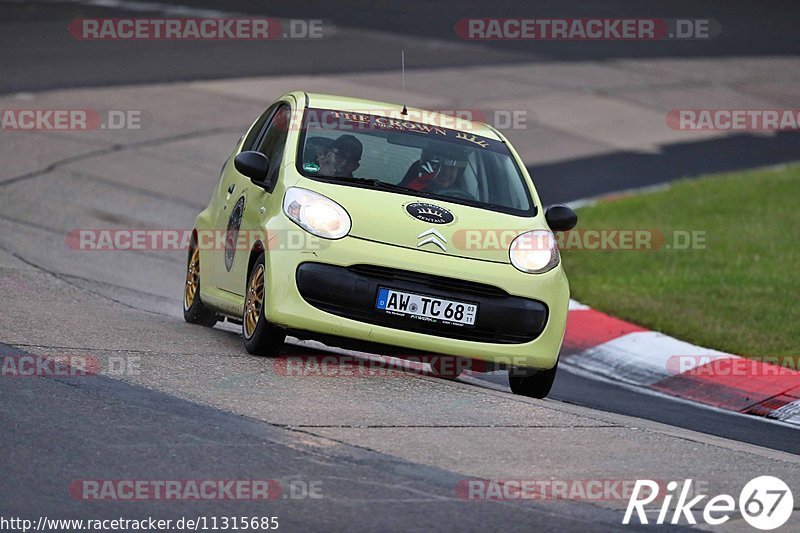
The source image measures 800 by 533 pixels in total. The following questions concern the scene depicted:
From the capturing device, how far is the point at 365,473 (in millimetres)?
6203

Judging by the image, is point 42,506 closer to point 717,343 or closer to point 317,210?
point 317,210

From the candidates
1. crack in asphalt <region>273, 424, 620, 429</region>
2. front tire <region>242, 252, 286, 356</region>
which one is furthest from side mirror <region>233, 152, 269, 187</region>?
crack in asphalt <region>273, 424, 620, 429</region>

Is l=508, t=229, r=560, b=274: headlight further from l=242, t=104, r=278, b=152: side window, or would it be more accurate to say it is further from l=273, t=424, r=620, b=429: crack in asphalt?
l=242, t=104, r=278, b=152: side window

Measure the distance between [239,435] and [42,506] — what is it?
121 cm

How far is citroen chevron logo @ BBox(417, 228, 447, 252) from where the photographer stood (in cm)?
823

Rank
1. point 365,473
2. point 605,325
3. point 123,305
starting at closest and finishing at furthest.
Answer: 1. point 365,473
2. point 123,305
3. point 605,325

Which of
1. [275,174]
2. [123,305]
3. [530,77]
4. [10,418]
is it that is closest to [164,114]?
[530,77]

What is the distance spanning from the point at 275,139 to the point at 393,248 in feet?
5.66

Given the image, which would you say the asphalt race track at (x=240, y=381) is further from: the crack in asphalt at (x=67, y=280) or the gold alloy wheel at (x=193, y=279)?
the gold alloy wheel at (x=193, y=279)

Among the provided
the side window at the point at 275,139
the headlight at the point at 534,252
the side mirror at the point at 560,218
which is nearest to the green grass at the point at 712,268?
the side mirror at the point at 560,218

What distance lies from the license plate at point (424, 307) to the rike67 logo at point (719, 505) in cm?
189

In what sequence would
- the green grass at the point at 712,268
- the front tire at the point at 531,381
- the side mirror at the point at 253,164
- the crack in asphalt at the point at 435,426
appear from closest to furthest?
the crack in asphalt at the point at 435,426 < the front tire at the point at 531,381 < the side mirror at the point at 253,164 < the green grass at the point at 712,268

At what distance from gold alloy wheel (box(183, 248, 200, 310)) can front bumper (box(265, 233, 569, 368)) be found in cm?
215

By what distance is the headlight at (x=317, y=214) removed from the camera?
8.23 metres
